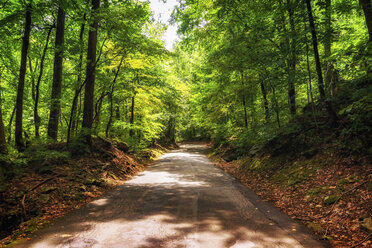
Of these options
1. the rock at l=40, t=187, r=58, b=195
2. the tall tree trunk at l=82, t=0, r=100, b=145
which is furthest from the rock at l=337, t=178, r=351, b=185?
the tall tree trunk at l=82, t=0, r=100, b=145

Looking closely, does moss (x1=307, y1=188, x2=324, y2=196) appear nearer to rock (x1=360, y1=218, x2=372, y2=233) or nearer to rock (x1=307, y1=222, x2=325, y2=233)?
rock (x1=307, y1=222, x2=325, y2=233)

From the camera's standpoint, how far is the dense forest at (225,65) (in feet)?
20.2

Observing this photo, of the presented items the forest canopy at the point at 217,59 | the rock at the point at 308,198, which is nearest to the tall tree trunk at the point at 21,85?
the forest canopy at the point at 217,59

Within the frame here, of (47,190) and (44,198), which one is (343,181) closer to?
(44,198)

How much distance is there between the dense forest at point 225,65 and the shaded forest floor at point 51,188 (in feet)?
1.24

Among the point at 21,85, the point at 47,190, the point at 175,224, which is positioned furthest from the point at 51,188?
the point at 175,224

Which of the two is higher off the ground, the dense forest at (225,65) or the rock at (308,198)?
the dense forest at (225,65)

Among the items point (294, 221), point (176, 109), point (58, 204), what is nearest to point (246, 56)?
point (294, 221)

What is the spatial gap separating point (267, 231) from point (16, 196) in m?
6.02

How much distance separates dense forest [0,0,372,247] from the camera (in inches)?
243

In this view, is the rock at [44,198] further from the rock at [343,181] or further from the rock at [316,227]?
the rock at [343,181]

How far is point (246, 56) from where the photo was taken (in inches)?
392

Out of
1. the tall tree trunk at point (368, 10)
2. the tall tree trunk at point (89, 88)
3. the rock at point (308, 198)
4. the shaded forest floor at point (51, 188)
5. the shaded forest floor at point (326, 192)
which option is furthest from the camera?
the tall tree trunk at point (89, 88)

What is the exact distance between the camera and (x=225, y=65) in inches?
453
